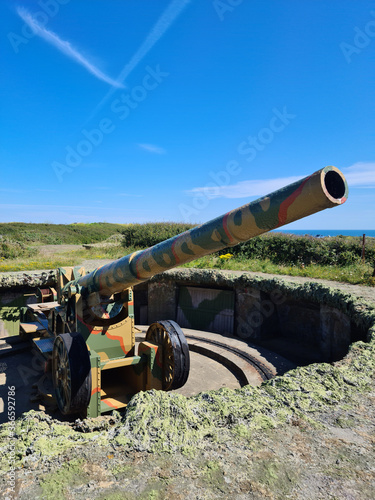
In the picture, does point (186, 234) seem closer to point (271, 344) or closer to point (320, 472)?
point (320, 472)

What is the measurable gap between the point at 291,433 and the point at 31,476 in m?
1.67

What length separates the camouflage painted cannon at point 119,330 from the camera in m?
2.80

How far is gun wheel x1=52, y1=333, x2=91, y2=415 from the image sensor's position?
4.37 meters

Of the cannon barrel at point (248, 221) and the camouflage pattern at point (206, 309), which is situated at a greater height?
the cannon barrel at point (248, 221)

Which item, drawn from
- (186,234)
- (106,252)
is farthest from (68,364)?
(106,252)

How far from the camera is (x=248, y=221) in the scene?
246 centimetres

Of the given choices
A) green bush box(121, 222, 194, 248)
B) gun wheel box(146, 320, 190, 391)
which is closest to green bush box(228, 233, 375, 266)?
green bush box(121, 222, 194, 248)

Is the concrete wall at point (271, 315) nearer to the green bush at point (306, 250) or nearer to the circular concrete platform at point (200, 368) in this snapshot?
the circular concrete platform at point (200, 368)

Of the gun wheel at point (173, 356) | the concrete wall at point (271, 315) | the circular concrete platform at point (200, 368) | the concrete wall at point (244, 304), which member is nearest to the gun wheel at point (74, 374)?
the circular concrete platform at point (200, 368)

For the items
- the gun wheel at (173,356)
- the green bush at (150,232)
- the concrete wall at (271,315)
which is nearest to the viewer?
the gun wheel at (173,356)

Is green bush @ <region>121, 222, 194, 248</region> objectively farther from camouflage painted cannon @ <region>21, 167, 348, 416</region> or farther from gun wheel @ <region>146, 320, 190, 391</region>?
gun wheel @ <region>146, 320, 190, 391</region>

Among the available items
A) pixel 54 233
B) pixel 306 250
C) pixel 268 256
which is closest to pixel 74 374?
pixel 306 250

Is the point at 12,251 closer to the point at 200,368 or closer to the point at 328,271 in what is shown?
the point at 200,368

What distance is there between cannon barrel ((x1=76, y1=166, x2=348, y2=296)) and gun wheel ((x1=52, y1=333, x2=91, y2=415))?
4.35 feet
